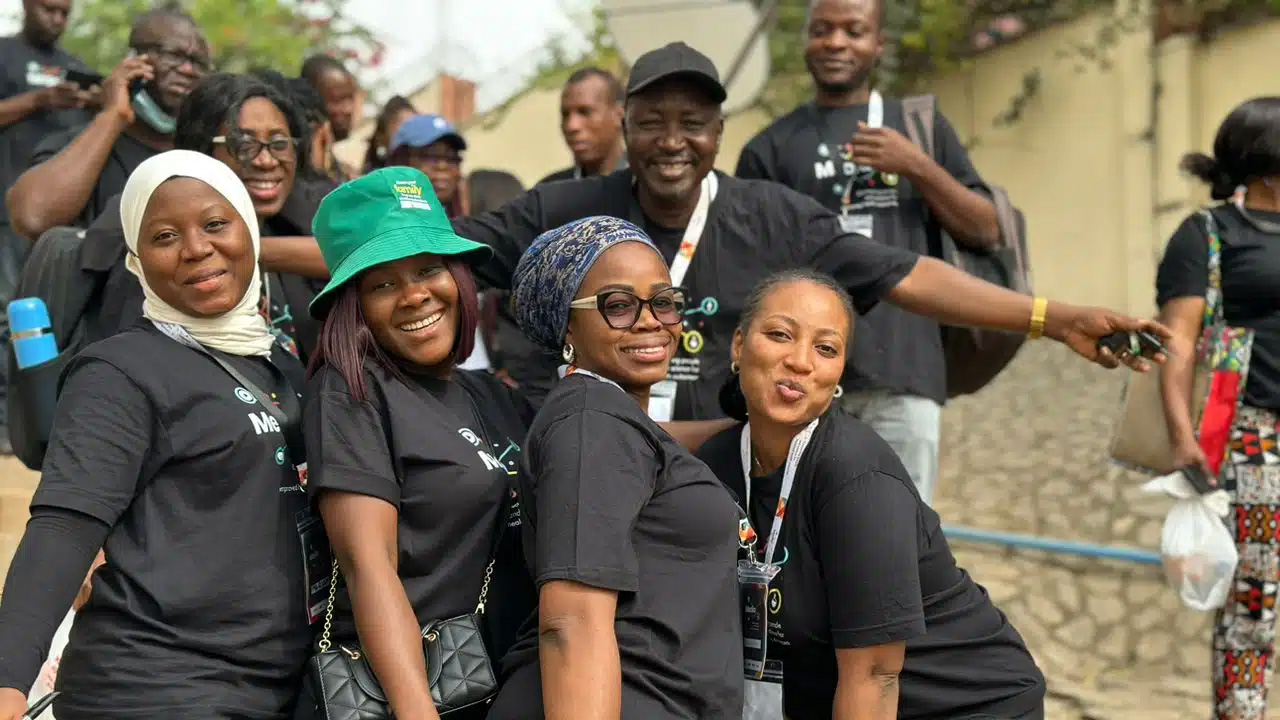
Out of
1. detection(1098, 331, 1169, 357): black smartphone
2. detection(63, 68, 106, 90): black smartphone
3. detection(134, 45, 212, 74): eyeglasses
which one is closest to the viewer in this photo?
detection(1098, 331, 1169, 357): black smartphone

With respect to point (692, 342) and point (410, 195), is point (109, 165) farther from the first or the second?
point (692, 342)

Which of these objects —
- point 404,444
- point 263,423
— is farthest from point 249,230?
Result: point 404,444

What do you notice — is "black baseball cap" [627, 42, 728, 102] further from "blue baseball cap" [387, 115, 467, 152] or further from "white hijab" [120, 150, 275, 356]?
"blue baseball cap" [387, 115, 467, 152]

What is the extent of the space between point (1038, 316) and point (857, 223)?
1.10 metres

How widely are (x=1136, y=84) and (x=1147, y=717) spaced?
7.46 meters

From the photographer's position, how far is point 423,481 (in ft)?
9.63

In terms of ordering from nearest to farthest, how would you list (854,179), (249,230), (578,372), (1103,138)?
(578,372) < (249,230) < (854,179) < (1103,138)

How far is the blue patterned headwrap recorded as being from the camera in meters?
3.03

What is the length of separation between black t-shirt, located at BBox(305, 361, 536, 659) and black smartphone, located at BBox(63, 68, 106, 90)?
3.24 m

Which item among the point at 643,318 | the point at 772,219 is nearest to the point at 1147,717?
the point at 772,219

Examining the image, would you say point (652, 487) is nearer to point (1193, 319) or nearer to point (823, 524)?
point (823, 524)

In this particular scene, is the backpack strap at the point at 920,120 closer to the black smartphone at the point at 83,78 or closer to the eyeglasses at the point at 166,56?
the eyeglasses at the point at 166,56

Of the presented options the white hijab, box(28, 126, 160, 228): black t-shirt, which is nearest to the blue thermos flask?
the white hijab

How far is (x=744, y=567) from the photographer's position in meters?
3.12
